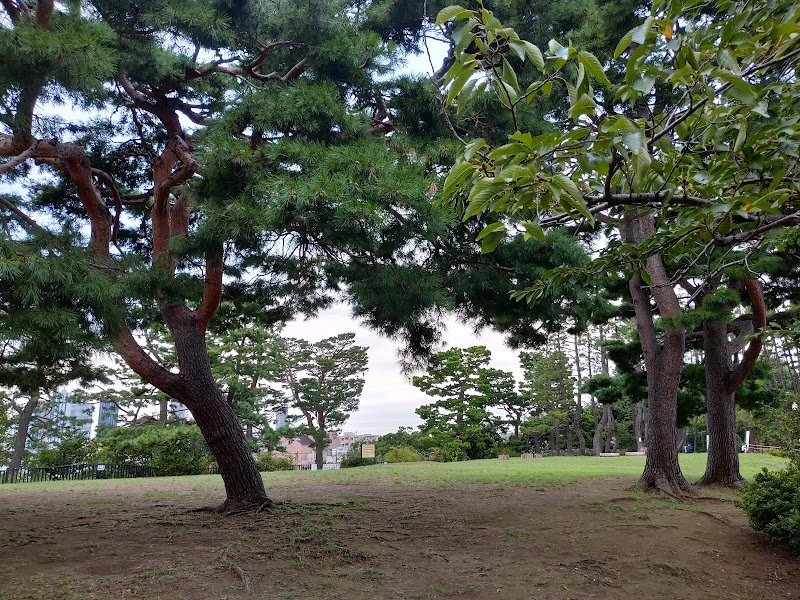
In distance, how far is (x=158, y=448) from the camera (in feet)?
45.0

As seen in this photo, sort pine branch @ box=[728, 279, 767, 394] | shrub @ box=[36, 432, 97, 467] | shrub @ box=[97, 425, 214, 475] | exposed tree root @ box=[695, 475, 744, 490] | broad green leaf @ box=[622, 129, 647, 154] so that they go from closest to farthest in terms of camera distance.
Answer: broad green leaf @ box=[622, 129, 647, 154] < pine branch @ box=[728, 279, 767, 394] < exposed tree root @ box=[695, 475, 744, 490] < shrub @ box=[97, 425, 214, 475] < shrub @ box=[36, 432, 97, 467]

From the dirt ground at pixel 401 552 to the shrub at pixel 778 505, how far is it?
0.39 feet

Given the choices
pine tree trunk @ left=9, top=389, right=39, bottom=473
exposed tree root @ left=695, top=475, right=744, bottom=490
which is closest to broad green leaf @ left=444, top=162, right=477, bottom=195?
exposed tree root @ left=695, top=475, right=744, bottom=490

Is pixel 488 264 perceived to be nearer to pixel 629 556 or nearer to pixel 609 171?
pixel 629 556

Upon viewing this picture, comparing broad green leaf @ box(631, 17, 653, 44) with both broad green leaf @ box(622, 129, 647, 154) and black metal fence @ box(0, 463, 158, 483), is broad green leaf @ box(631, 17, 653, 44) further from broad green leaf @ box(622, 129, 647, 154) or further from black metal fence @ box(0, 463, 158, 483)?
black metal fence @ box(0, 463, 158, 483)

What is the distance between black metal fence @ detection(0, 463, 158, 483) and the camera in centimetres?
1244

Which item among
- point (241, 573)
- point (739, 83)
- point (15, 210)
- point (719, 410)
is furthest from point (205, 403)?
point (719, 410)

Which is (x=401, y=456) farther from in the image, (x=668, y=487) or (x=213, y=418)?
(x=213, y=418)

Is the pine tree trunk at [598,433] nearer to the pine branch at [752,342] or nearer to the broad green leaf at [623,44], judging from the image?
the pine branch at [752,342]

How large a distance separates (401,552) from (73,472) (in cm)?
1256

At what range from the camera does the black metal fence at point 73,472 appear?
490 inches

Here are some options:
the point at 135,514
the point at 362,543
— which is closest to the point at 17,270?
the point at 362,543

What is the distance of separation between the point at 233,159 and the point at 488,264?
→ 219 centimetres

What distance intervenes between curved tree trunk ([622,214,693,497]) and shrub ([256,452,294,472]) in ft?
39.5
